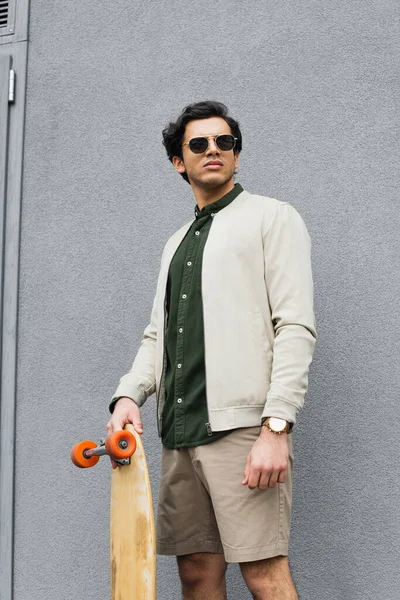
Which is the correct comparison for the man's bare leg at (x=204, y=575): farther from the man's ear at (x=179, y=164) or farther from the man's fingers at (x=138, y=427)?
the man's ear at (x=179, y=164)

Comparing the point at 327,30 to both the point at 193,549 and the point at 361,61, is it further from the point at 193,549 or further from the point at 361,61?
the point at 193,549

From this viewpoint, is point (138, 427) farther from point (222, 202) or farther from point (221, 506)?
point (222, 202)

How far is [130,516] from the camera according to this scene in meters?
2.69

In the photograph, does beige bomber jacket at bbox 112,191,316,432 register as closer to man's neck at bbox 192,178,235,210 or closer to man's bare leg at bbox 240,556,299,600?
man's neck at bbox 192,178,235,210

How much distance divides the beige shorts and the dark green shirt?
0.19 feet

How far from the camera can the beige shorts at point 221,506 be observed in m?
2.41

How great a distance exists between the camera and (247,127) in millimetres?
3508

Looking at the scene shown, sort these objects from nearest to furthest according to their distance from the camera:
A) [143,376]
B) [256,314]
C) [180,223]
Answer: [256,314], [143,376], [180,223]

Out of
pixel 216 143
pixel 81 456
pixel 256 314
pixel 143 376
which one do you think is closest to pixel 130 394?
pixel 143 376

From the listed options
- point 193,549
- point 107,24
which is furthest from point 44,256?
point 193,549

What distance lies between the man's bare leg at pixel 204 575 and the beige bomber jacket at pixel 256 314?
45 centimetres

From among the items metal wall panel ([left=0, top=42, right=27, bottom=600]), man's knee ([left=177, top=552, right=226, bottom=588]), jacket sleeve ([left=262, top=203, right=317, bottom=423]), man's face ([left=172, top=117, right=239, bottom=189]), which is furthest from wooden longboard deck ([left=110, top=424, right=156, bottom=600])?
metal wall panel ([left=0, top=42, right=27, bottom=600])

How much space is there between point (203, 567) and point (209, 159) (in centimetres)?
129

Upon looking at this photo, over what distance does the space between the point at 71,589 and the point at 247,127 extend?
2089mm
